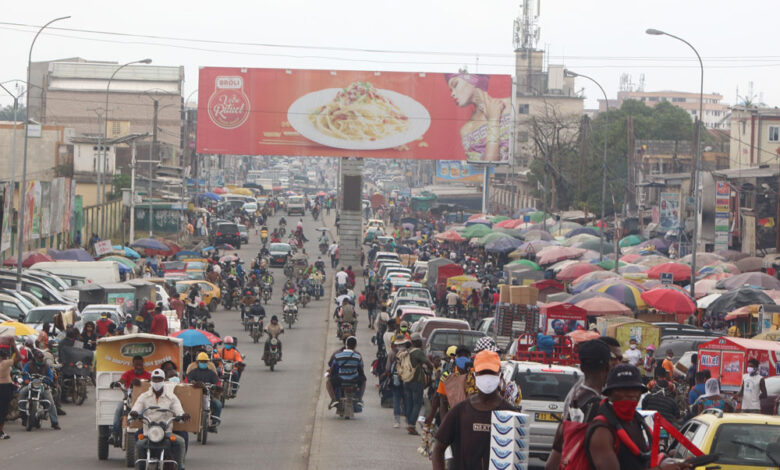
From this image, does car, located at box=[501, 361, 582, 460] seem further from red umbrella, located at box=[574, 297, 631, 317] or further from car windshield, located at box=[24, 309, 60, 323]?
red umbrella, located at box=[574, 297, 631, 317]

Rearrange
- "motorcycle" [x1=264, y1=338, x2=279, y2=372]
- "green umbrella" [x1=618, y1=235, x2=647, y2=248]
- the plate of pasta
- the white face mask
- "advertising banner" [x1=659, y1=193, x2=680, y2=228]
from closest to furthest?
the white face mask < "motorcycle" [x1=264, y1=338, x2=279, y2=372] < "advertising banner" [x1=659, y1=193, x2=680, y2=228] < "green umbrella" [x1=618, y1=235, x2=647, y2=248] < the plate of pasta

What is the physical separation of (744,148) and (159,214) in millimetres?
35018

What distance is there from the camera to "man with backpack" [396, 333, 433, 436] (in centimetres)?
1880

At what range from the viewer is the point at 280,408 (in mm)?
22828

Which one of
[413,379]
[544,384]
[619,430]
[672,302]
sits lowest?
[413,379]

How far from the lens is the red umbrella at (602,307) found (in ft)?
106

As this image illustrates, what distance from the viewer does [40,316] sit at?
97.3 ft

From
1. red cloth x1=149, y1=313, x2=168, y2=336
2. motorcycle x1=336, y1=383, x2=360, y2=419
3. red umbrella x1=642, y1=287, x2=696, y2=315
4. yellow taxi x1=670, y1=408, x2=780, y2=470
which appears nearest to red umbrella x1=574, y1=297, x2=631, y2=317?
red umbrella x1=642, y1=287, x2=696, y2=315

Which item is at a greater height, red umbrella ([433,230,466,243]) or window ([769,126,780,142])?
window ([769,126,780,142])

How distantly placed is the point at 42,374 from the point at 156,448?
7351 mm

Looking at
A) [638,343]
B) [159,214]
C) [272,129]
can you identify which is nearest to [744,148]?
[272,129]

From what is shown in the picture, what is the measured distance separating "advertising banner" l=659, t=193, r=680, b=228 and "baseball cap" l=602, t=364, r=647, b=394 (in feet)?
167

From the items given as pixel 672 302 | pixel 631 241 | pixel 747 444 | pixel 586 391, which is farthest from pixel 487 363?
pixel 631 241

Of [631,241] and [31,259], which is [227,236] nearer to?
[631,241]
